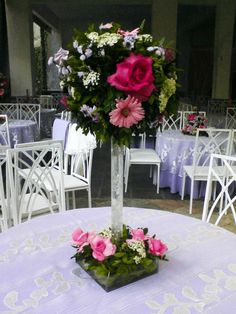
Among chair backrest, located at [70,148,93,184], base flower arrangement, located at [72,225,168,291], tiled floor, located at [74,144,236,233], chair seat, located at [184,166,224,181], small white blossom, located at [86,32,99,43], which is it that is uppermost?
small white blossom, located at [86,32,99,43]

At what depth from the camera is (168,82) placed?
924 mm

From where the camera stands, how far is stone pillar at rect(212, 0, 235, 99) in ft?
25.1

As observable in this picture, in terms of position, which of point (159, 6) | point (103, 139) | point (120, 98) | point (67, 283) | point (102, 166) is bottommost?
point (102, 166)

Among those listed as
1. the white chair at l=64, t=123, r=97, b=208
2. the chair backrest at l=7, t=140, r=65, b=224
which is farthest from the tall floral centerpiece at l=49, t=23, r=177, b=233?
the white chair at l=64, t=123, r=97, b=208

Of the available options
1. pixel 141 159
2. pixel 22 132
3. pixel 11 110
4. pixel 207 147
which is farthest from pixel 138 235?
pixel 11 110

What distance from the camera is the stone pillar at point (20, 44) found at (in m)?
7.71

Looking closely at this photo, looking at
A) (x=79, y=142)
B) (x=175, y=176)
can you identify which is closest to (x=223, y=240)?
(x=79, y=142)

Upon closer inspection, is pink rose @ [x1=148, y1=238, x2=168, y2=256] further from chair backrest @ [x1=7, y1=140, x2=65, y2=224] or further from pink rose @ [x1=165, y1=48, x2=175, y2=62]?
chair backrest @ [x1=7, y1=140, x2=65, y2=224]

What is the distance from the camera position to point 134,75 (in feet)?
2.75

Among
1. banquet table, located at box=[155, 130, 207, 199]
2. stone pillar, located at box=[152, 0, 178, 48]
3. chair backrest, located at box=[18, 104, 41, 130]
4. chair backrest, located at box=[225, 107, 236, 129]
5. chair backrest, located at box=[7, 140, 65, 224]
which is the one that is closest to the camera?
chair backrest, located at box=[7, 140, 65, 224]

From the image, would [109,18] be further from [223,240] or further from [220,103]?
[223,240]

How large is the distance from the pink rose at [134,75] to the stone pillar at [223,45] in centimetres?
772

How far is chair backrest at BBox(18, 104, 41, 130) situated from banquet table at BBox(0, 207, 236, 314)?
445 centimetres

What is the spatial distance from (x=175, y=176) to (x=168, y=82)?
281 cm
